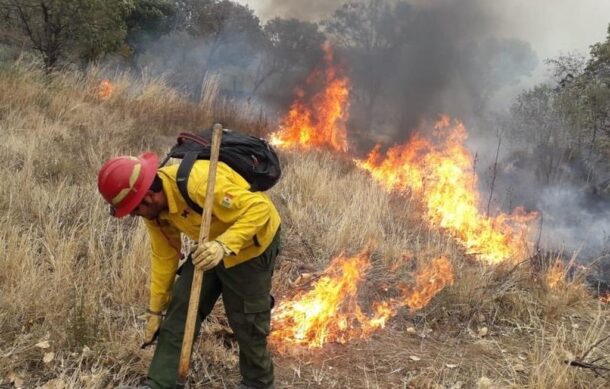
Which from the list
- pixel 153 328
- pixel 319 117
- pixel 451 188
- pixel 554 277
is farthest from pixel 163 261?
pixel 319 117

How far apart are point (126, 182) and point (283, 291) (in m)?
2.10

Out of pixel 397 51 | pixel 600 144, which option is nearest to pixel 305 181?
pixel 600 144

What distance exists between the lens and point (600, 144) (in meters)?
10.7

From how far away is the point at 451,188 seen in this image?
26.9 ft

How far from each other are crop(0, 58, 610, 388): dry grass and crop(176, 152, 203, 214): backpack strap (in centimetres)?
103

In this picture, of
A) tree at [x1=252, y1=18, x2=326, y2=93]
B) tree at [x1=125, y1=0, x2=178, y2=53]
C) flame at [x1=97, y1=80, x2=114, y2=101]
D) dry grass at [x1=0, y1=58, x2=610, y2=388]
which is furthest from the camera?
tree at [x1=252, y1=18, x2=326, y2=93]

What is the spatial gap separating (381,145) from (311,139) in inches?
68.1

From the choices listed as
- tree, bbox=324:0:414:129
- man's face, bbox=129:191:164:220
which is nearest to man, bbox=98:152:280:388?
man's face, bbox=129:191:164:220

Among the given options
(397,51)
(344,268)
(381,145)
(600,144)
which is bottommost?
(344,268)

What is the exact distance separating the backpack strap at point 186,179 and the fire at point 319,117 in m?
6.89

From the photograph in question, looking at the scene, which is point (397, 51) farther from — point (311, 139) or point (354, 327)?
point (354, 327)

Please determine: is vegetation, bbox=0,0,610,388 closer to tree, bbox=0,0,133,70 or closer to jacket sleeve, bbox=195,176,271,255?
tree, bbox=0,0,133,70

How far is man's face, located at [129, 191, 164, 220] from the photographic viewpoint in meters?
2.39

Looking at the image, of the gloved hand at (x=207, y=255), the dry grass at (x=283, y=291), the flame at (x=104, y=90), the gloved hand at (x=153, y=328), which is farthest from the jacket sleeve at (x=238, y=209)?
the flame at (x=104, y=90)
